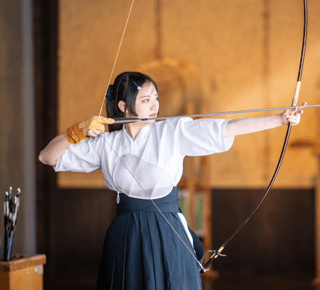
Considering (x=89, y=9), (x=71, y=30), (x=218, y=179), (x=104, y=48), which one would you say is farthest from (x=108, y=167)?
(x=71, y=30)

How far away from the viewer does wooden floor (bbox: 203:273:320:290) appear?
7.86ft

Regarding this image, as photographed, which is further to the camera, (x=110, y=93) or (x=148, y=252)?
(x=110, y=93)

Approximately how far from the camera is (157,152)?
1113 millimetres

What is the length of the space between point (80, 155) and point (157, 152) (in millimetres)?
247

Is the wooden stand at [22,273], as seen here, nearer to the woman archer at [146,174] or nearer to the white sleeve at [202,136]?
the woman archer at [146,174]

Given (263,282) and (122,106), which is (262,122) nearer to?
(122,106)

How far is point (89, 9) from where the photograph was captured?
2139mm

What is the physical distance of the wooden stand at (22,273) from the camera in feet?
4.86

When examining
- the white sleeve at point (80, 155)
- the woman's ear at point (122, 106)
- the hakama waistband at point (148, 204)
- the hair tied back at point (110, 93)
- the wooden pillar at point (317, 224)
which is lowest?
the wooden pillar at point (317, 224)

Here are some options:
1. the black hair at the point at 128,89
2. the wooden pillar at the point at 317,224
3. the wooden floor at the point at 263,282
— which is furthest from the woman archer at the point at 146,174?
the wooden pillar at the point at 317,224

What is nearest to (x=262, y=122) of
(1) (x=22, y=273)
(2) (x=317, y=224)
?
(1) (x=22, y=273)

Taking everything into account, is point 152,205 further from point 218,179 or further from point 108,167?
point 218,179

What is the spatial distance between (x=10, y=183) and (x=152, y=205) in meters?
1.87

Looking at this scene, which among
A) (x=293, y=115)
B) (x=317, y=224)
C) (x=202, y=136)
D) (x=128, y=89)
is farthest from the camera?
(x=317, y=224)
